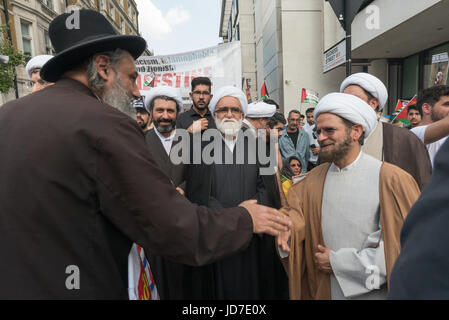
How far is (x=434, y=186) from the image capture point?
2.08 feet

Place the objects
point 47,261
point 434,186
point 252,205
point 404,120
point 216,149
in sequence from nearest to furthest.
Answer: point 434,186, point 47,261, point 252,205, point 216,149, point 404,120

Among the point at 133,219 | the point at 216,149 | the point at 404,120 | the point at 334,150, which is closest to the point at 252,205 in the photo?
the point at 133,219

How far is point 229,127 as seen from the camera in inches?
112

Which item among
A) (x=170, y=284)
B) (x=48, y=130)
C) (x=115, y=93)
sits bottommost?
(x=170, y=284)

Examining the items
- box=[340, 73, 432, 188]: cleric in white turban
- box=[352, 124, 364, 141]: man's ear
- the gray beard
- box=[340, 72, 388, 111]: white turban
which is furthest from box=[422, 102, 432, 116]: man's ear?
the gray beard

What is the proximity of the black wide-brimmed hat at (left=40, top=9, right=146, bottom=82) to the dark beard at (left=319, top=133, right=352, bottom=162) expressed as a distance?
1.33m

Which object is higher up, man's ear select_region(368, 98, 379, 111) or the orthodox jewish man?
man's ear select_region(368, 98, 379, 111)

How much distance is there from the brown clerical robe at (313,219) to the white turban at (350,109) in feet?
1.02

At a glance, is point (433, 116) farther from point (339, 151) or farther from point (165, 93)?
point (165, 93)

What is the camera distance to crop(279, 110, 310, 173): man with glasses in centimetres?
599

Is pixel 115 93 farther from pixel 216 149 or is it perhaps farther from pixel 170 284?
pixel 170 284

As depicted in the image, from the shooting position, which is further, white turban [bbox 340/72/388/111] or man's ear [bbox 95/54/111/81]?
white turban [bbox 340/72/388/111]

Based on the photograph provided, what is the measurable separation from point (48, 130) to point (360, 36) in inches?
456

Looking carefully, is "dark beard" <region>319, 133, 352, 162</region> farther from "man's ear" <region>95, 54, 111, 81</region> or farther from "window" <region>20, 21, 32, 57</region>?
"window" <region>20, 21, 32, 57</region>
